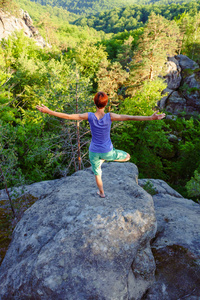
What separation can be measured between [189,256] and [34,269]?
318cm

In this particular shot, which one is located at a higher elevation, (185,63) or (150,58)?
(185,63)

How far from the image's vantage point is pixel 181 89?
36000 mm

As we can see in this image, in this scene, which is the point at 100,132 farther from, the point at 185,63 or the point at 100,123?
the point at 185,63

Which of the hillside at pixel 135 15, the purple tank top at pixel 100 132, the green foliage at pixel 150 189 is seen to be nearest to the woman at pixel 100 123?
the purple tank top at pixel 100 132

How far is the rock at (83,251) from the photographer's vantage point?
2758mm

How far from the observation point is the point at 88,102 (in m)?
10.1

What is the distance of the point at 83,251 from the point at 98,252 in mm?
276

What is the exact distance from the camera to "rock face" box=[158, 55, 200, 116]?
3397 centimetres

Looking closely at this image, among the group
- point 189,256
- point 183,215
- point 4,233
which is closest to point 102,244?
point 189,256

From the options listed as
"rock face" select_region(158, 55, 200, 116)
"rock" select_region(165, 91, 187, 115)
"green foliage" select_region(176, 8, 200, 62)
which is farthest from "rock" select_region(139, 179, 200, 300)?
"green foliage" select_region(176, 8, 200, 62)

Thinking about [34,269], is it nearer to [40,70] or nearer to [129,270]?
[129,270]

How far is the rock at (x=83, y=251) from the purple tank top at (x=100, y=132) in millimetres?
1358

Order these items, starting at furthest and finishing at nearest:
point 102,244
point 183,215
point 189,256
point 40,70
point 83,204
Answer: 1. point 40,70
2. point 183,215
3. point 83,204
4. point 189,256
5. point 102,244

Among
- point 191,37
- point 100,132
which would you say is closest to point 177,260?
point 100,132
